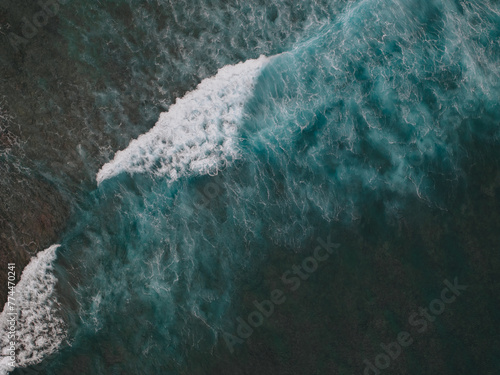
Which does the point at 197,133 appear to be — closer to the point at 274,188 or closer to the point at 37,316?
the point at 274,188

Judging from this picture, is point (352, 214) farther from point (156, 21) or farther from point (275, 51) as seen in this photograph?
point (156, 21)

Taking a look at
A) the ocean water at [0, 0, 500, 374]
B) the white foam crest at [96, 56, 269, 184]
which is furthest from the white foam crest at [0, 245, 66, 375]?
the white foam crest at [96, 56, 269, 184]

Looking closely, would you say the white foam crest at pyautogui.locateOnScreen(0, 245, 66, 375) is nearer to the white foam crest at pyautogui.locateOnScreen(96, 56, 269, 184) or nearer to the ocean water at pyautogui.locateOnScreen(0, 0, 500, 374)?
the ocean water at pyautogui.locateOnScreen(0, 0, 500, 374)

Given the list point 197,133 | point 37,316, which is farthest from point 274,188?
point 37,316

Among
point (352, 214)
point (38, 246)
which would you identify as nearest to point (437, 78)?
point (352, 214)

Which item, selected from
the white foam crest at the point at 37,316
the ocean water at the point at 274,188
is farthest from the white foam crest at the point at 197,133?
the white foam crest at the point at 37,316

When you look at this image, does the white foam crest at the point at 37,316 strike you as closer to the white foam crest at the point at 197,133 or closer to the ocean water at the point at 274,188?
the ocean water at the point at 274,188
